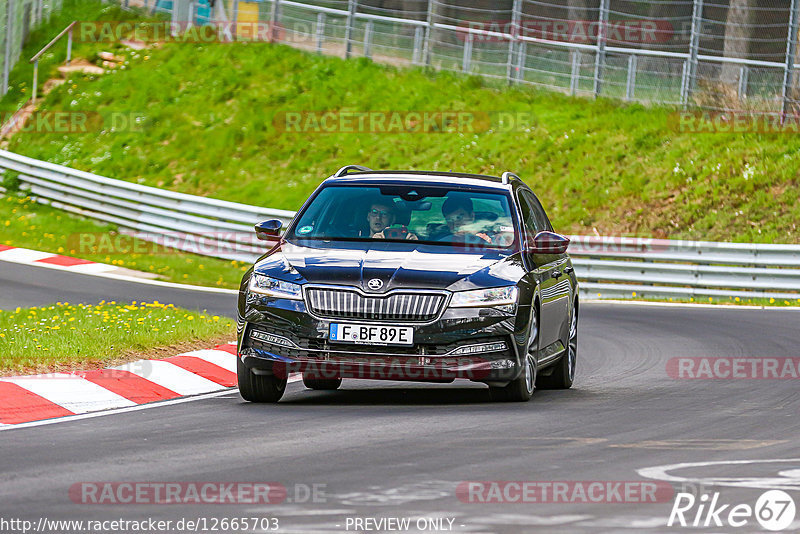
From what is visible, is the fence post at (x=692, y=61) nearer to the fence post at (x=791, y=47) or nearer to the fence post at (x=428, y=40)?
the fence post at (x=791, y=47)

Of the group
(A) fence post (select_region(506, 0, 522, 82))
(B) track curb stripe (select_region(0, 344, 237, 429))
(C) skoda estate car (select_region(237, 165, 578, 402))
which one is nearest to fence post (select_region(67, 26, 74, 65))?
(A) fence post (select_region(506, 0, 522, 82))

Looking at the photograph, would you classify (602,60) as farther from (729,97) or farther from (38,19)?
(38,19)

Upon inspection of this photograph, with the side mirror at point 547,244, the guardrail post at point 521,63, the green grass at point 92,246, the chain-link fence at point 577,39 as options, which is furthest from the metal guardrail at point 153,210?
the side mirror at point 547,244

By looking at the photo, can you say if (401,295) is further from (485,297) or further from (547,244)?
(547,244)

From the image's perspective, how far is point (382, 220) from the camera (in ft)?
35.1

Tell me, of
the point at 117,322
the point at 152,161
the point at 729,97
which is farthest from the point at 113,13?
the point at 117,322

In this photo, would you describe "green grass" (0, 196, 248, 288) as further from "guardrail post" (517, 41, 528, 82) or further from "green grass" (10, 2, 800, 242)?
"guardrail post" (517, 41, 528, 82)

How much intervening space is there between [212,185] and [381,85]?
5.58 meters

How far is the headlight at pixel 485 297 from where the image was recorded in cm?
970

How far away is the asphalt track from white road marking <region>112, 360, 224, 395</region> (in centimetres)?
56

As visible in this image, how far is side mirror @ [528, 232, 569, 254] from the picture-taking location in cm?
1072

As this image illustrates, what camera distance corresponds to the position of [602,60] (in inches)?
1261

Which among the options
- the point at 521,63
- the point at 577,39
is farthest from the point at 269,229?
the point at 521,63

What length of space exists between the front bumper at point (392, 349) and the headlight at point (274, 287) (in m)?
0.04
